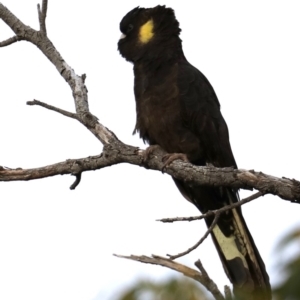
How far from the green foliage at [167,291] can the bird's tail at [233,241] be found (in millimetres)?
2838

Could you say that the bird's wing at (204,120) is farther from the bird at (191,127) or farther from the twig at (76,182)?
the twig at (76,182)

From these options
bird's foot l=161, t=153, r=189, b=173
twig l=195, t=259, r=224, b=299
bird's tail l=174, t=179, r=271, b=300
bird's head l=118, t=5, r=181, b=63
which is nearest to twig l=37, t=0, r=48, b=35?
bird's head l=118, t=5, r=181, b=63

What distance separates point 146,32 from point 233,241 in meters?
2.11

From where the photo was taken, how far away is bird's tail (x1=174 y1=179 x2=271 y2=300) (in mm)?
4453

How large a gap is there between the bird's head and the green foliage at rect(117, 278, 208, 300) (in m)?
3.87

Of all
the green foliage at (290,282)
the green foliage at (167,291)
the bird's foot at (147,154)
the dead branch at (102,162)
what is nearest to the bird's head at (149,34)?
the dead branch at (102,162)

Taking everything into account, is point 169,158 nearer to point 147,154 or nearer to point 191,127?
point 147,154

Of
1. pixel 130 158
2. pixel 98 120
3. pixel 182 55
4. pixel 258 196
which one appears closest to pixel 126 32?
pixel 182 55

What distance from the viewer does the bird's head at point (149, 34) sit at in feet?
17.5

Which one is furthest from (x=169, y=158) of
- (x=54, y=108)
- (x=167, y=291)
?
(x=167, y=291)

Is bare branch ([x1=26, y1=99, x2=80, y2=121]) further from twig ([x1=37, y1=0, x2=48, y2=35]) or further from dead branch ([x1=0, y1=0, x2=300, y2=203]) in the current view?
twig ([x1=37, y1=0, x2=48, y2=35])

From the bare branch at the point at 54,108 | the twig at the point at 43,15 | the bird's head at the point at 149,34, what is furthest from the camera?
the bird's head at the point at 149,34

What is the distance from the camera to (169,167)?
167 inches

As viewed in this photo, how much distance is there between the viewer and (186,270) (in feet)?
10.1
